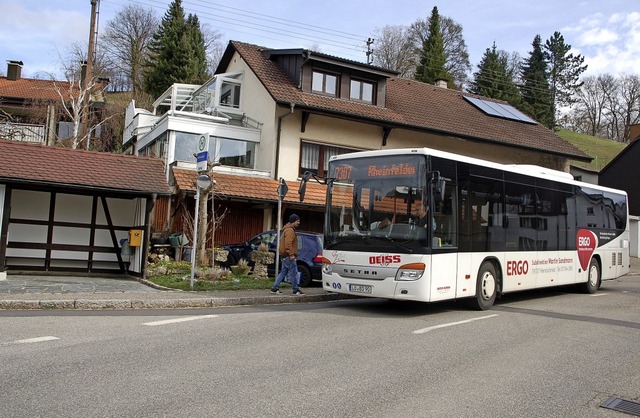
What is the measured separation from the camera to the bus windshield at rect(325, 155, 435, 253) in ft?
35.1

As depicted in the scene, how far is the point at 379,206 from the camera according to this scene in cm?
1112

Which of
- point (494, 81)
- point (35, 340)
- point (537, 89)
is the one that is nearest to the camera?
point (35, 340)

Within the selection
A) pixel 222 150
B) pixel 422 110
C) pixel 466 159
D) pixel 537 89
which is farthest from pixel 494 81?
pixel 466 159

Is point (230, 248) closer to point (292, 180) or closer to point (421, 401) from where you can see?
point (292, 180)

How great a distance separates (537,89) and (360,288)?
64727 mm

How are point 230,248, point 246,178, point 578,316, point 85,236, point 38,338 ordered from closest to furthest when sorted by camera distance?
point 38,338
point 578,316
point 85,236
point 230,248
point 246,178

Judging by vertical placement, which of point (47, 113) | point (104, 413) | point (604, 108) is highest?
point (604, 108)

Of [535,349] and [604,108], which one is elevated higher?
[604,108]

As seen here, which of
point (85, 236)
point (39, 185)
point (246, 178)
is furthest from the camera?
point (246, 178)

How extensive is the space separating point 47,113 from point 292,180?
67.5ft

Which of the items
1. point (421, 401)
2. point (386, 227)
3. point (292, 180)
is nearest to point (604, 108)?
point (292, 180)

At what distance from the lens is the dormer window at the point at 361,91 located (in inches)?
1050

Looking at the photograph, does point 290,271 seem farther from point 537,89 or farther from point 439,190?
point 537,89

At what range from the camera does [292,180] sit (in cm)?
2445
